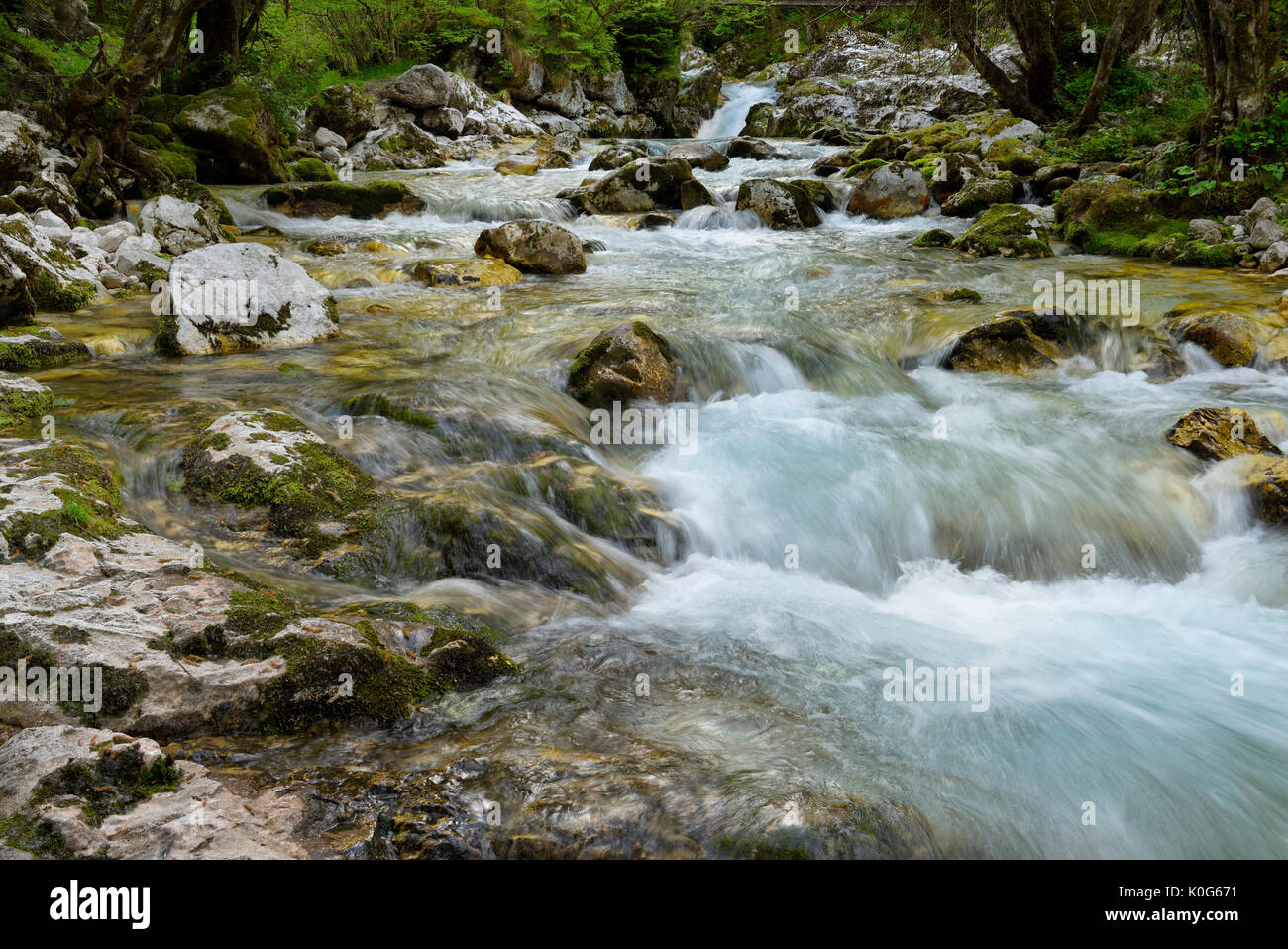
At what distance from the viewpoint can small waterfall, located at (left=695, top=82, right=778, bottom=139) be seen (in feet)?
102

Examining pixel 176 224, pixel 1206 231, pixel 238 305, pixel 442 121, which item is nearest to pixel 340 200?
pixel 176 224

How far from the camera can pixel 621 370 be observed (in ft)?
24.7

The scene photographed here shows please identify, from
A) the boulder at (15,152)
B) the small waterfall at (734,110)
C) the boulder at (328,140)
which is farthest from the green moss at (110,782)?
the small waterfall at (734,110)

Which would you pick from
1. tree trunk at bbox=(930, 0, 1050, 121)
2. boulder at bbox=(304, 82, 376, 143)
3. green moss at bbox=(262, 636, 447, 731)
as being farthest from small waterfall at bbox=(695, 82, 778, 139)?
green moss at bbox=(262, 636, 447, 731)

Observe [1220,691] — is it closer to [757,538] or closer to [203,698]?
[757,538]

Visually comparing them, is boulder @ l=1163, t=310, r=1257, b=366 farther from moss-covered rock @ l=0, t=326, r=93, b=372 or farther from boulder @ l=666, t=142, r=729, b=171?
boulder @ l=666, t=142, r=729, b=171

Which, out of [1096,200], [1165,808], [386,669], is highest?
[1096,200]

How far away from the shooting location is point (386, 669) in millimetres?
3303

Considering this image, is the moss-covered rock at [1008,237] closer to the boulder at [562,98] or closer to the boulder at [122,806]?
the boulder at [122,806]

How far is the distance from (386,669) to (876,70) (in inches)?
1332

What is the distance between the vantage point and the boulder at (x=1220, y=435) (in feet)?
21.4

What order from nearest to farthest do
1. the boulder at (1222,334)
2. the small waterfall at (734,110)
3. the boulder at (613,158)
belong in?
the boulder at (1222,334), the boulder at (613,158), the small waterfall at (734,110)

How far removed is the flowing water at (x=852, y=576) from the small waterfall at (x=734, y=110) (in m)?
22.3

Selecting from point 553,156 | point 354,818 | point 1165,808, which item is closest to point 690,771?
point 354,818
